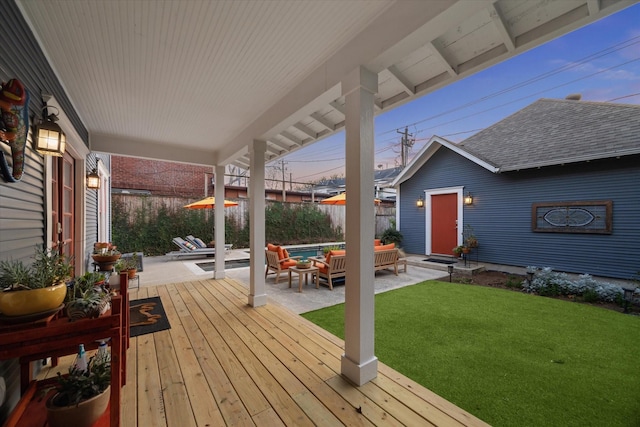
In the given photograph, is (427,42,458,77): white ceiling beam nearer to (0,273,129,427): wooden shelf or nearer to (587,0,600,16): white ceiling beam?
(587,0,600,16): white ceiling beam

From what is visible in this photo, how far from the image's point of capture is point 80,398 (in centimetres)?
155

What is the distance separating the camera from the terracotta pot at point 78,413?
1466 millimetres

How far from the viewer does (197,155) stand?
5.57m

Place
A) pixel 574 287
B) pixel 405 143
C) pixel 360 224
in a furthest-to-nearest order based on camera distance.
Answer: pixel 405 143 → pixel 574 287 → pixel 360 224

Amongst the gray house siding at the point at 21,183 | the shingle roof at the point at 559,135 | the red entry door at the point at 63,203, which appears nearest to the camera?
the gray house siding at the point at 21,183

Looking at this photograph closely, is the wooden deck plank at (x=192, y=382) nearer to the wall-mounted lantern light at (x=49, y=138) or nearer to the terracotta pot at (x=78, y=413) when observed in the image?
the terracotta pot at (x=78, y=413)

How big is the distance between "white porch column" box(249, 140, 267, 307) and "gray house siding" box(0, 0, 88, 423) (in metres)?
2.19

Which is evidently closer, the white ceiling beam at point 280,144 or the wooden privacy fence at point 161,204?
the white ceiling beam at point 280,144

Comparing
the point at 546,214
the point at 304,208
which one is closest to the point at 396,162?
the point at 304,208

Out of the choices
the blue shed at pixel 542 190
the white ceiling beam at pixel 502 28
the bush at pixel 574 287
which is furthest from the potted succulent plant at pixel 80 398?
the blue shed at pixel 542 190

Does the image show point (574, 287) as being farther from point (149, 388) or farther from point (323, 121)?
point (149, 388)

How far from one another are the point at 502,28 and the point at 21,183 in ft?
11.8

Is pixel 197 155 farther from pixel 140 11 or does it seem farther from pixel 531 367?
pixel 531 367

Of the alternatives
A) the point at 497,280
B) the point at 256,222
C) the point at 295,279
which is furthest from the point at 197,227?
the point at 497,280
